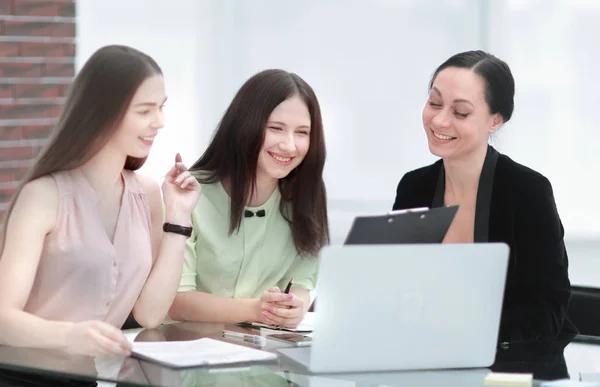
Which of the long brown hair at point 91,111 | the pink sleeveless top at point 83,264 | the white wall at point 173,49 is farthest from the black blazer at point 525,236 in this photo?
the white wall at point 173,49

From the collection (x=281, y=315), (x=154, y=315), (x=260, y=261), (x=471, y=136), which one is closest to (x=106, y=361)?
(x=154, y=315)

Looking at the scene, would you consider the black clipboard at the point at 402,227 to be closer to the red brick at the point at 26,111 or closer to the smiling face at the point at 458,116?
the smiling face at the point at 458,116

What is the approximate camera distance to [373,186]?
6.00m

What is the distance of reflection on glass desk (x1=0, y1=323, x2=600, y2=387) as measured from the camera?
192 centimetres

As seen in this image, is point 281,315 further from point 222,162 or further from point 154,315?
point 222,162

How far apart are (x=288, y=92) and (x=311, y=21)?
3.25 m

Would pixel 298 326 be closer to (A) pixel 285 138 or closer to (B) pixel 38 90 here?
(A) pixel 285 138

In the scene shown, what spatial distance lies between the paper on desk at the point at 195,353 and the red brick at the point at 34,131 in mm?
2450

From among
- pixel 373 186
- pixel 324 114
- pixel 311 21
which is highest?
pixel 311 21

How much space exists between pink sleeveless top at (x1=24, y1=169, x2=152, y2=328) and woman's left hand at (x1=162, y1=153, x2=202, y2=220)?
0.50ft

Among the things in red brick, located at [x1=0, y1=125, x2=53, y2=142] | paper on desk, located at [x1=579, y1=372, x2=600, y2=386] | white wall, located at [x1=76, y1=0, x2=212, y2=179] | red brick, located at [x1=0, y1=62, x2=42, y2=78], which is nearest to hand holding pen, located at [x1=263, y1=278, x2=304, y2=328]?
paper on desk, located at [x1=579, y1=372, x2=600, y2=386]

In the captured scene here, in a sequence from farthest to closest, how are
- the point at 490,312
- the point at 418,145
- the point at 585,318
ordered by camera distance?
the point at 418,145 < the point at 585,318 < the point at 490,312

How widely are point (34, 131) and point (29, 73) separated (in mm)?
263

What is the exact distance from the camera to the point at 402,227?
2.04 m
